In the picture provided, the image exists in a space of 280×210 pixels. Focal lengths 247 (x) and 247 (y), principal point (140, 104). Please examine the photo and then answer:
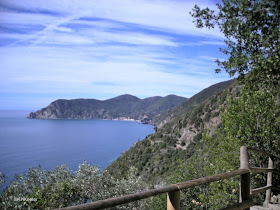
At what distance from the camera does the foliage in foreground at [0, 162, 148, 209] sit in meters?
9.57

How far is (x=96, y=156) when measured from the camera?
267 ft

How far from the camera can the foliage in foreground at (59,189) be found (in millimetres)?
9570

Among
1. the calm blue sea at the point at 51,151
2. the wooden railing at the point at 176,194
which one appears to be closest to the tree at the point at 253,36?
the wooden railing at the point at 176,194

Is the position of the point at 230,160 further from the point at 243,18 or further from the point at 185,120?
the point at 185,120

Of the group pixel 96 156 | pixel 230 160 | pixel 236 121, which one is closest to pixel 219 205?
pixel 230 160

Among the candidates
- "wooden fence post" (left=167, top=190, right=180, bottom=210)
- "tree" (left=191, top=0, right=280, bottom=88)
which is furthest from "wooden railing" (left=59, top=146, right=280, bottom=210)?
"tree" (left=191, top=0, right=280, bottom=88)

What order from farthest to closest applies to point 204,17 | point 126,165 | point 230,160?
point 126,165, point 230,160, point 204,17

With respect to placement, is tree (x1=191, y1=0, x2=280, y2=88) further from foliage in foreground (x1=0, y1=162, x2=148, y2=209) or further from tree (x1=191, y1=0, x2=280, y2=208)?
foliage in foreground (x1=0, y1=162, x2=148, y2=209)

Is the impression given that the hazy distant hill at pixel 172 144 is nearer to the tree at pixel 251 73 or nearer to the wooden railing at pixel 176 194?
the tree at pixel 251 73

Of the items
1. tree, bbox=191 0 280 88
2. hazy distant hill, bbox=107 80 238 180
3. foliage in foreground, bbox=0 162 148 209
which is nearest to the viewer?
tree, bbox=191 0 280 88

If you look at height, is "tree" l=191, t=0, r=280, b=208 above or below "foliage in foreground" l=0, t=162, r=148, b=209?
above

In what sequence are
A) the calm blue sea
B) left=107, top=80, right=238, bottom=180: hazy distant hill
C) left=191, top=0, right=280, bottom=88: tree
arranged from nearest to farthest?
1. left=191, top=0, right=280, bottom=88: tree
2. left=107, top=80, right=238, bottom=180: hazy distant hill
3. the calm blue sea

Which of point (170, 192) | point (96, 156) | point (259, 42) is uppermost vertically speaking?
point (259, 42)

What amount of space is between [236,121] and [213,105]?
182ft
